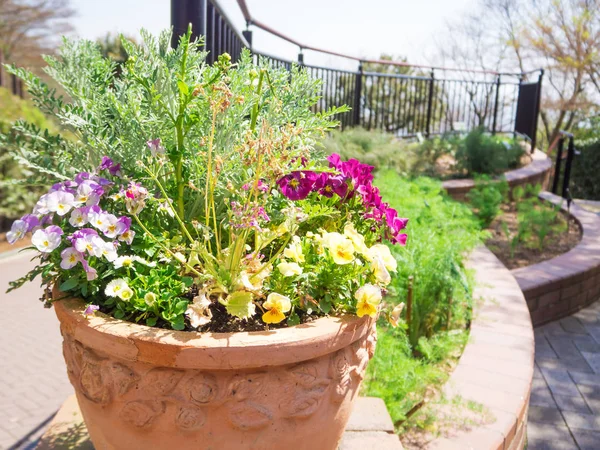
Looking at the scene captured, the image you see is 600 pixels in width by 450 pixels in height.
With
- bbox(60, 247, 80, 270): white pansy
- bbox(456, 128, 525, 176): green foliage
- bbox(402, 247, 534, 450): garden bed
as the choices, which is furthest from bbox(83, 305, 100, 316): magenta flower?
bbox(456, 128, 525, 176): green foliage

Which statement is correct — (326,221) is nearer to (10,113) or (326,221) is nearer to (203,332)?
(203,332)

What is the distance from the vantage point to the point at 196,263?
5.07 ft

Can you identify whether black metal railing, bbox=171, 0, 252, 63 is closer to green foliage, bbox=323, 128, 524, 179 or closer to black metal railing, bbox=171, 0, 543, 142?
black metal railing, bbox=171, 0, 543, 142

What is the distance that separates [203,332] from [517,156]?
25.8ft

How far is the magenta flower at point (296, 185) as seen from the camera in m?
1.71

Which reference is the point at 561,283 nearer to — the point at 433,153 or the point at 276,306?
the point at 276,306

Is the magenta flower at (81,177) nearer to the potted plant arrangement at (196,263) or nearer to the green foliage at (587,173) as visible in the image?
the potted plant arrangement at (196,263)

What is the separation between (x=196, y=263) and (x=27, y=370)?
232 centimetres

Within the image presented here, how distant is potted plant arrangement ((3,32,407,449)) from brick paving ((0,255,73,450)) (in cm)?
147

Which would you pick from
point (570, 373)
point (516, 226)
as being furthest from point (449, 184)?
point (570, 373)

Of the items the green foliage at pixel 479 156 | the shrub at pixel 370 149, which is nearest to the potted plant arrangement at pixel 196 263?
the shrub at pixel 370 149

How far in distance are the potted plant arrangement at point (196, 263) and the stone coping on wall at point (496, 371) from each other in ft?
2.20

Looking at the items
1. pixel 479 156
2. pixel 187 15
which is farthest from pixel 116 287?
pixel 479 156

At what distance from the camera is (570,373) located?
11.1 feet
